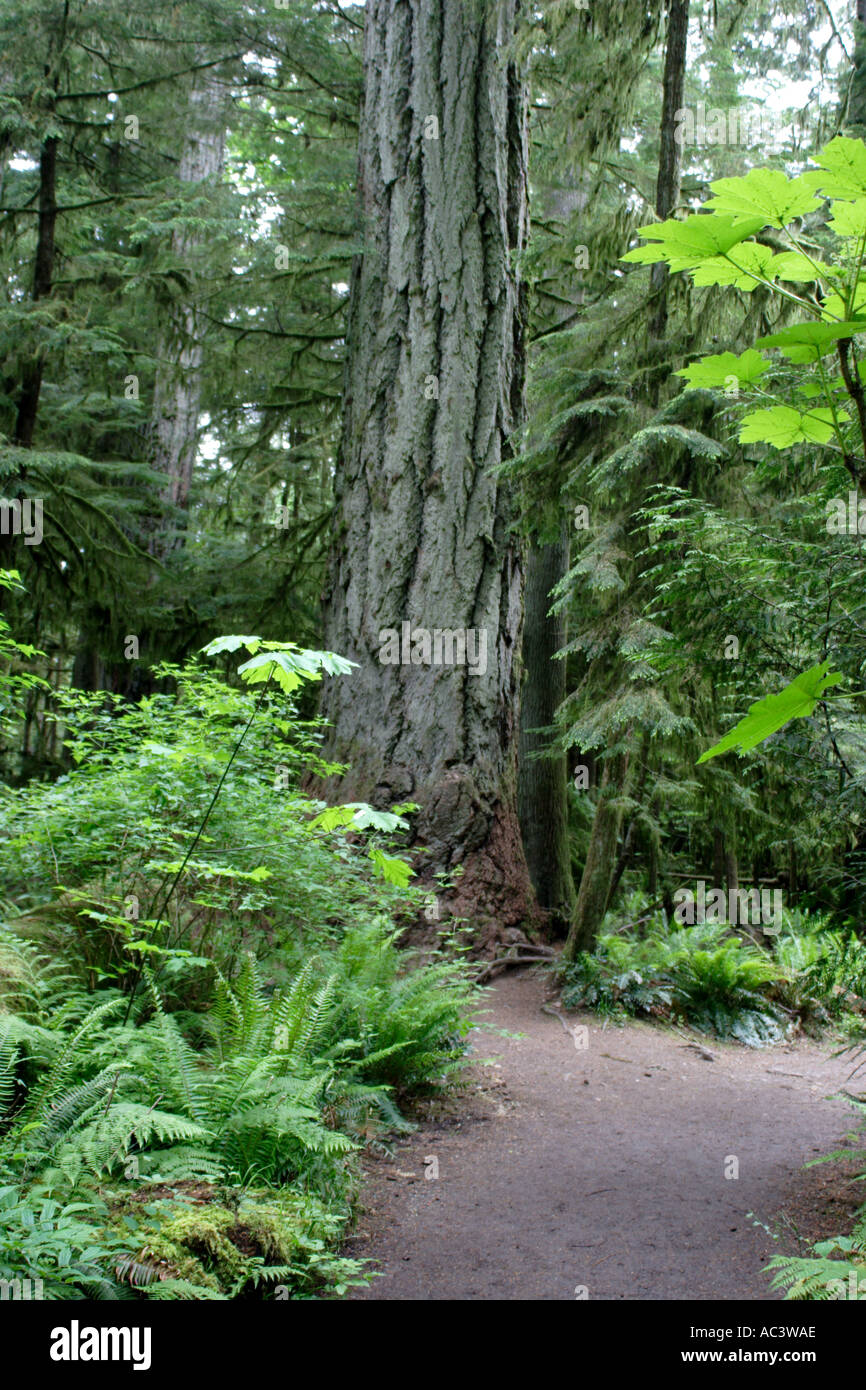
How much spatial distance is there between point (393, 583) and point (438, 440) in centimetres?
124

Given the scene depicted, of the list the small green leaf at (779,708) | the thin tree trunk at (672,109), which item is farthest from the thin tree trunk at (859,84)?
the small green leaf at (779,708)

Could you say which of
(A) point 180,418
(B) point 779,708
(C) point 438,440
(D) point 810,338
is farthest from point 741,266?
(A) point 180,418

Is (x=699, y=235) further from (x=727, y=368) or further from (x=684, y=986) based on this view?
(x=684, y=986)

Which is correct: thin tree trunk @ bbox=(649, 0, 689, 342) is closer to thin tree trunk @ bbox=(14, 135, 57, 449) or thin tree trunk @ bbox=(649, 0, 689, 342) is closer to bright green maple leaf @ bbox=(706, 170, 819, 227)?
bright green maple leaf @ bbox=(706, 170, 819, 227)

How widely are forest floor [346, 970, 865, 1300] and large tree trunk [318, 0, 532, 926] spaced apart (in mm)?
1791

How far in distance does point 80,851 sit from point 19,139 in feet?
26.6

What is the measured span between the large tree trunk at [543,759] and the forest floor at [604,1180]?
339cm

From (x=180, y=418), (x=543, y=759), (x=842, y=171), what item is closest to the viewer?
(x=842, y=171)

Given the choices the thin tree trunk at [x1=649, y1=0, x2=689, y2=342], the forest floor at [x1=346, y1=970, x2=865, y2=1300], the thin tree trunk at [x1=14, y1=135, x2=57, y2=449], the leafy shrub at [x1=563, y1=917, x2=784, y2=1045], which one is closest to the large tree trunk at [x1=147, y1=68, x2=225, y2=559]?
the thin tree trunk at [x1=14, y1=135, x2=57, y2=449]

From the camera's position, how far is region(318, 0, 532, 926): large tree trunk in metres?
6.88

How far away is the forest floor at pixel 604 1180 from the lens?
3121mm

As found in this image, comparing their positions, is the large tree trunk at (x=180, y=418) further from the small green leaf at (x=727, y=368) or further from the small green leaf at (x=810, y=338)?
the small green leaf at (x=810, y=338)

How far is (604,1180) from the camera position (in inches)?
157

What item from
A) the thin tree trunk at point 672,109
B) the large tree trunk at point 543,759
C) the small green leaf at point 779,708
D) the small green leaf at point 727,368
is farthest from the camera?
the large tree trunk at point 543,759
